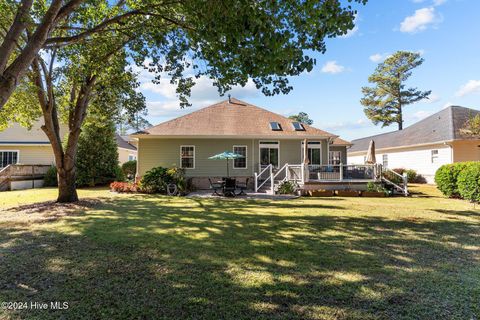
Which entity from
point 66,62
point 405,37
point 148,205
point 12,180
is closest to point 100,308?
point 148,205

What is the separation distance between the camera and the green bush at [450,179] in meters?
Result: 12.5

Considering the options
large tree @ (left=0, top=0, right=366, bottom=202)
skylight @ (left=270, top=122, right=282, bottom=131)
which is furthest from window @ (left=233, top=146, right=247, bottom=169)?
large tree @ (left=0, top=0, right=366, bottom=202)

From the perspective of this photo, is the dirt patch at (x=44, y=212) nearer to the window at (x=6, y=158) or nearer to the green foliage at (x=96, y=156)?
the green foliage at (x=96, y=156)

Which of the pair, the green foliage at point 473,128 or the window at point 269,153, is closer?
the green foliage at point 473,128

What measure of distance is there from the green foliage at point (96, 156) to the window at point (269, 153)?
11275mm

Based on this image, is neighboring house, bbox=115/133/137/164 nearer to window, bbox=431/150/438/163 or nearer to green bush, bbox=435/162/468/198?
green bush, bbox=435/162/468/198

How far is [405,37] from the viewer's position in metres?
13.5

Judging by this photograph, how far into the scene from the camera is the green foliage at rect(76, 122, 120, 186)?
18.5 metres

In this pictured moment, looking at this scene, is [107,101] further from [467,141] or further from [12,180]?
[467,141]

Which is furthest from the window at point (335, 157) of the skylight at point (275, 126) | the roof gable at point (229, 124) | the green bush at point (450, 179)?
the green bush at point (450, 179)

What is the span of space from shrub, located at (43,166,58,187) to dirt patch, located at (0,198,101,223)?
11.3m

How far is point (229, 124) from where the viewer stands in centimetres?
1809

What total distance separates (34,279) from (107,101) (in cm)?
1092

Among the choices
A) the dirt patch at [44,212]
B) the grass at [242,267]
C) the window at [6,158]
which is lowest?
the grass at [242,267]
